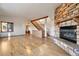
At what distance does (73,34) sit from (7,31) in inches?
301

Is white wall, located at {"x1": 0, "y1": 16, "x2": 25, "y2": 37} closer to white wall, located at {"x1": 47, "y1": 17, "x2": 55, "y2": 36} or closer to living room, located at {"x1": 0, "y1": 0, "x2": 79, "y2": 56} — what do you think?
living room, located at {"x1": 0, "y1": 0, "x2": 79, "y2": 56}

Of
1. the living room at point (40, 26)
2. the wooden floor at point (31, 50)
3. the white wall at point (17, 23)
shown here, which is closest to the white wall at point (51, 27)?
the living room at point (40, 26)

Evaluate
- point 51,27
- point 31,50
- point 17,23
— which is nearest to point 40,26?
point 17,23

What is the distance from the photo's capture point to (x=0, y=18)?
433 inches

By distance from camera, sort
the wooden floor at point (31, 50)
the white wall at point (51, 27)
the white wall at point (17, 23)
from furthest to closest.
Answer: the white wall at point (17, 23) → the white wall at point (51, 27) → the wooden floor at point (31, 50)

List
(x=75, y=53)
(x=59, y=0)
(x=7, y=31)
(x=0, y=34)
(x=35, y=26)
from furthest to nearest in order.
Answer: (x=35, y=26) → (x=7, y=31) → (x=0, y=34) → (x=75, y=53) → (x=59, y=0)

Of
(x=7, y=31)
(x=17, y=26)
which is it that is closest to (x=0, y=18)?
(x=7, y=31)

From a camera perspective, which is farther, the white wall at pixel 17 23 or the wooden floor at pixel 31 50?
the white wall at pixel 17 23

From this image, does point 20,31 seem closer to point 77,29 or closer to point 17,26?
point 17,26

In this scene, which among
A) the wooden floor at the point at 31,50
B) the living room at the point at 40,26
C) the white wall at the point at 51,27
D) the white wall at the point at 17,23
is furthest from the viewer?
the white wall at the point at 17,23

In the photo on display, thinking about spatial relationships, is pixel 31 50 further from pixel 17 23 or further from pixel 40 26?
pixel 40 26

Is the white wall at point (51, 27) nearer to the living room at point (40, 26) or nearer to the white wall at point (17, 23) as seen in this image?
the living room at point (40, 26)

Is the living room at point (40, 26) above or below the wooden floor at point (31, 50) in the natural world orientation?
above

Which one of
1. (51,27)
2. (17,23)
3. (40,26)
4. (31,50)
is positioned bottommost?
(31,50)
